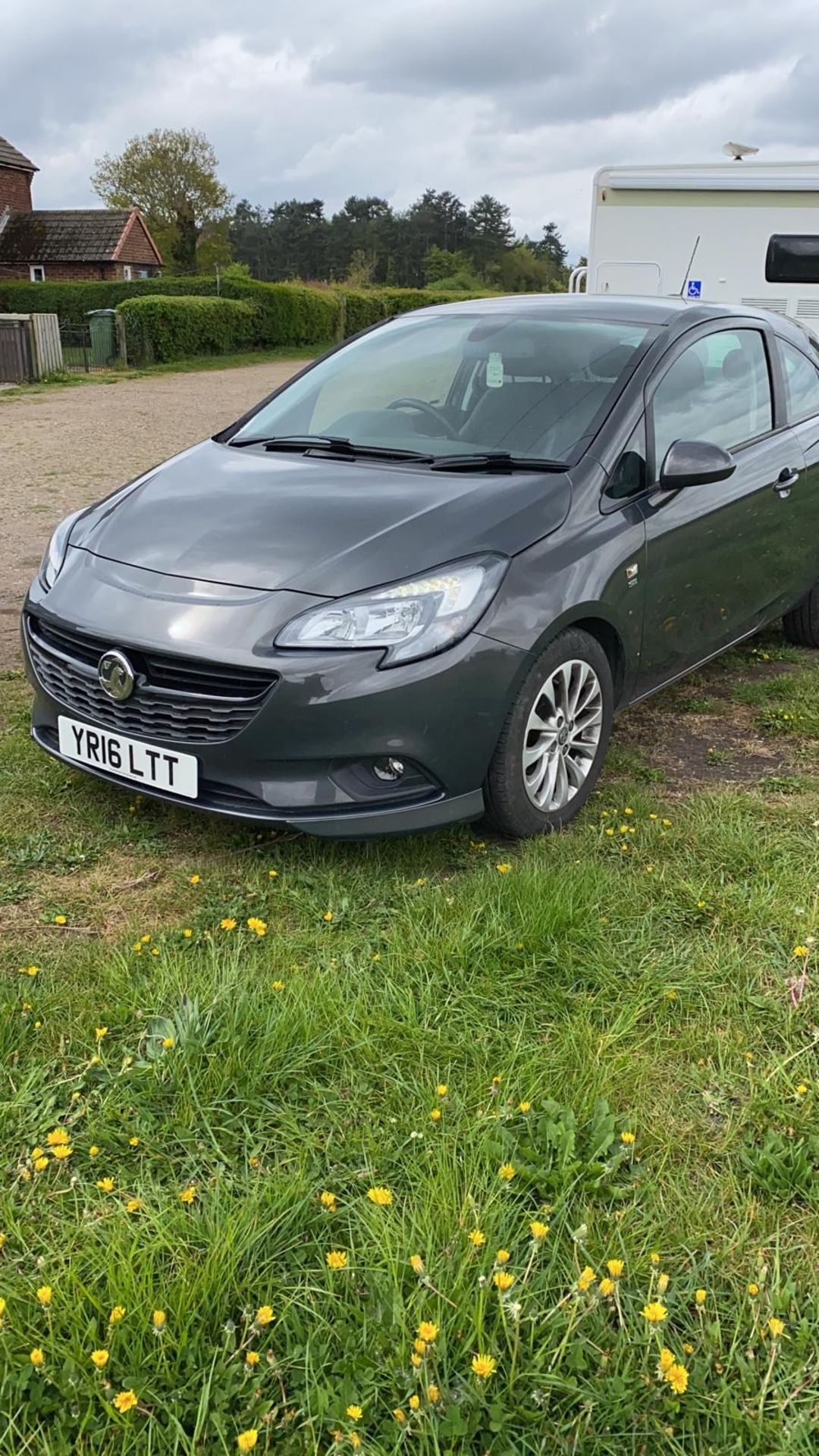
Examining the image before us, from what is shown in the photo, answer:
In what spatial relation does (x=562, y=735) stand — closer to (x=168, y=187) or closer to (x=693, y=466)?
(x=693, y=466)

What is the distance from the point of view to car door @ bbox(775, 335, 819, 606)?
489cm

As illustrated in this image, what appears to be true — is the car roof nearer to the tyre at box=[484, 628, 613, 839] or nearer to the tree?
the tyre at box=[484, 628, 613, 839]

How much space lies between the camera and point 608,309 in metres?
4.35

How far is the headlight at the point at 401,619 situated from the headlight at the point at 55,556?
1.02 m

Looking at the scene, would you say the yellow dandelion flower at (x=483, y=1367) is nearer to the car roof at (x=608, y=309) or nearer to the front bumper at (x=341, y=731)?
the front bumper at (x=341, y=731)

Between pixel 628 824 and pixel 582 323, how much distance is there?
1.90 meters

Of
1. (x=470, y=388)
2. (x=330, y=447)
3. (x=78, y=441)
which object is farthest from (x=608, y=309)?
(x=78, y=441)

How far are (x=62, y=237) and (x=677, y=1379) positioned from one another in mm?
46867

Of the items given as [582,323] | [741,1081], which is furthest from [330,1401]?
[582,323]

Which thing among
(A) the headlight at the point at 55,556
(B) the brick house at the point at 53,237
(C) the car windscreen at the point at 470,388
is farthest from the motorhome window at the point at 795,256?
(B) the brick house at the point at 53,237

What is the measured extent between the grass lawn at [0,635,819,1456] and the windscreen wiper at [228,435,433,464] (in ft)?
4.21

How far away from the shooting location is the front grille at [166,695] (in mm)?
3039

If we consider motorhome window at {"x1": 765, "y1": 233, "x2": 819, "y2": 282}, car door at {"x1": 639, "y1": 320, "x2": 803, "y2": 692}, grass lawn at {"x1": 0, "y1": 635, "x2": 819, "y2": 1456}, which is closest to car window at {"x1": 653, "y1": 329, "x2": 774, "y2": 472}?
car door at {"x1": 639, "y1": 320, "x2": 803, "y2": 692}

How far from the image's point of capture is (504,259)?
85500 millimetres
